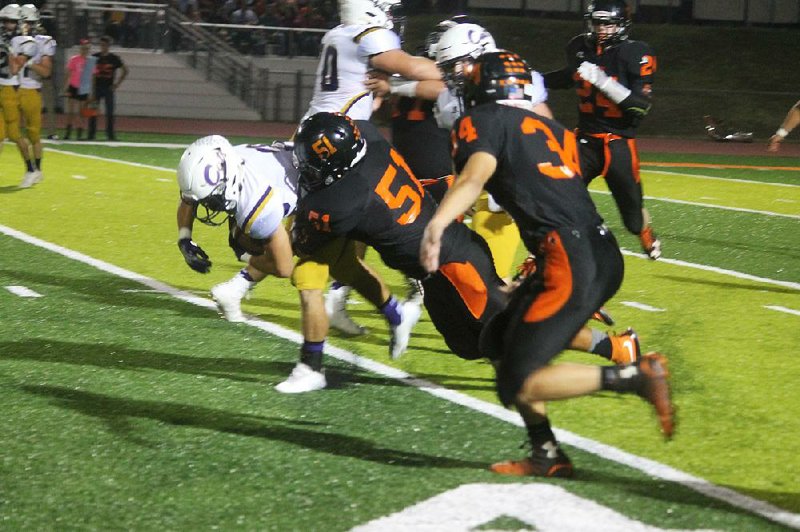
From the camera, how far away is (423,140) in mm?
6742

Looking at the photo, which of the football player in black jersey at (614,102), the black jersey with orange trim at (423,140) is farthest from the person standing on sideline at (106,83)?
the black jersey with orange trim at (423,140)

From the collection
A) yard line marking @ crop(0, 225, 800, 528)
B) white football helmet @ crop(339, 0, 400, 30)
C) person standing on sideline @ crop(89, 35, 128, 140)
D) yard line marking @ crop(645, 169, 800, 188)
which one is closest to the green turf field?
yard line marking @ crop(0, 225, 800, 528)

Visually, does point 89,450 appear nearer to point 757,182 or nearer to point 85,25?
point 757,182

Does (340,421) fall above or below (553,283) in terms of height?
below

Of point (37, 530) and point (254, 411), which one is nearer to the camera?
point (37, 530)

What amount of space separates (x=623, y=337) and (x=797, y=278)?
3.96 meters

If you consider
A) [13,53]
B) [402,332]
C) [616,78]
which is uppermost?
[616,78]

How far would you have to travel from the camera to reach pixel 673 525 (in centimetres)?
365

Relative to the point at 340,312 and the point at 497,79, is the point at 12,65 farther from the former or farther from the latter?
the point at 497,79

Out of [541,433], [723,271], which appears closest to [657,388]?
[541,433]

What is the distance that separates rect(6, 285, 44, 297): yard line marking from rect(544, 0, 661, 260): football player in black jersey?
11.3ft

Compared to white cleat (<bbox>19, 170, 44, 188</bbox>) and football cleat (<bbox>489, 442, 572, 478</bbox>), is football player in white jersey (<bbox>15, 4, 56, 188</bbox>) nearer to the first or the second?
white cleat (<bbox>19, 170, 44, 188</bbox>)

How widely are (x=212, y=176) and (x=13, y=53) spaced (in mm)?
8340

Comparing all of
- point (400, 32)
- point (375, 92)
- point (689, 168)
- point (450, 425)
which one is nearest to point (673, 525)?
point (450, 425)
